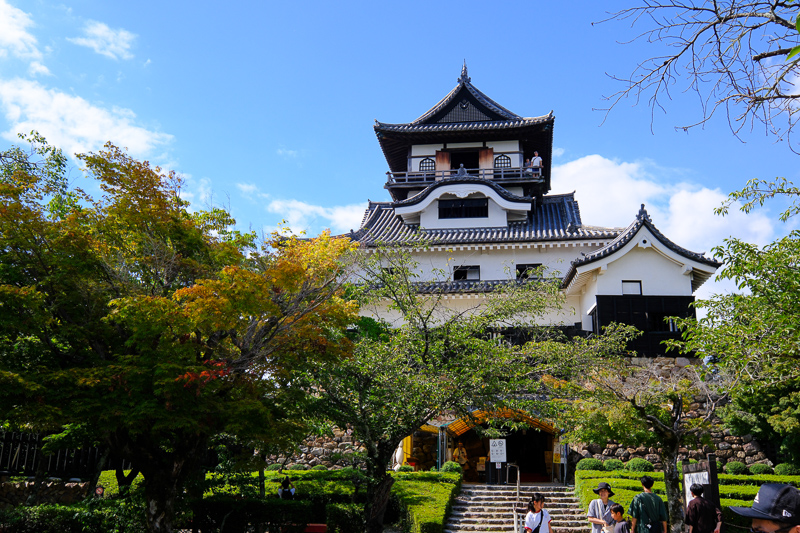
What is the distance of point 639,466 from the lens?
2053 centimetres

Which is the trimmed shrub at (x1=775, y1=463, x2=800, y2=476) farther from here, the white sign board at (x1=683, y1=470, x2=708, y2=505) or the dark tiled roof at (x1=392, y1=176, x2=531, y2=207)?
the dark tiled roof at (x1=392, y1=176, x2=531, y2=207)

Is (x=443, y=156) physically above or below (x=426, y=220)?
above

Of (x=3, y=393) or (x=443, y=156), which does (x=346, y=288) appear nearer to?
(x=3, y=393)

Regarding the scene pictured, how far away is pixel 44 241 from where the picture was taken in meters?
10.8

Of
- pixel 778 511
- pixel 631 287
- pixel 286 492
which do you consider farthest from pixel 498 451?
pixel 778 511

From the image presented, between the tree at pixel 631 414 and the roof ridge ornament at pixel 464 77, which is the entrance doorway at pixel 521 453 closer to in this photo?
the tree at pixel 631 414

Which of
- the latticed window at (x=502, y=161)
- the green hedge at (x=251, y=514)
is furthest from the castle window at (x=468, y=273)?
the green hedge at (x=251, y=514)

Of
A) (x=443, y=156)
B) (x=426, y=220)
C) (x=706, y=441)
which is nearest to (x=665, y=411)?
(x=706, y=441)

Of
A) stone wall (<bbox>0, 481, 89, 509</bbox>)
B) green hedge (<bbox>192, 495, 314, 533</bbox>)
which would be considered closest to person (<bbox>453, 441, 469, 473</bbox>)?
green hedge (<bbox>192, 495, 314, 533</bbox>)

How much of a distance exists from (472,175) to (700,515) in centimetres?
2536

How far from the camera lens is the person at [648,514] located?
8.87 metres

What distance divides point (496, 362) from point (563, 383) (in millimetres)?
5082

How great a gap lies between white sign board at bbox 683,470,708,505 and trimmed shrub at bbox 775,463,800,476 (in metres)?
10.8

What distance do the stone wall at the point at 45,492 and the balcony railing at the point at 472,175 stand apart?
21658 mm
